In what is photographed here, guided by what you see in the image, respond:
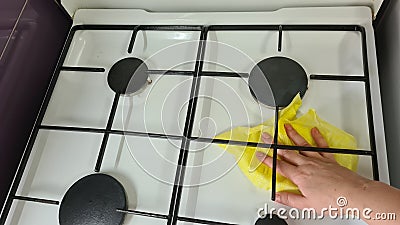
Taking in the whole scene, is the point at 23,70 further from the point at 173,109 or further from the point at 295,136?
the point at 295,136

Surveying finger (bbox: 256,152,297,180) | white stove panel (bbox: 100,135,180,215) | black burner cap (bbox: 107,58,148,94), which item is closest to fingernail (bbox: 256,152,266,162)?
Answer: finger (bbox: 256,152,297,180)

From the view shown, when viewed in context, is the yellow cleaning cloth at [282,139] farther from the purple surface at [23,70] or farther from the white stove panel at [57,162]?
the purple surface at [23,70]

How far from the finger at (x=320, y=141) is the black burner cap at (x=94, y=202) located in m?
0.32

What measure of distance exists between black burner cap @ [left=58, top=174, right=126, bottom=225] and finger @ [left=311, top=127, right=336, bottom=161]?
32cm

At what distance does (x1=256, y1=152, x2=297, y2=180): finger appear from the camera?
0.64 metres

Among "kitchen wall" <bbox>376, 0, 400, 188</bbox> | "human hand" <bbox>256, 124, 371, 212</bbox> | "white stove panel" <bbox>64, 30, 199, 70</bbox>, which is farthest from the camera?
"white stove panel" <bbox>64, 30, 199, 70</bbox>

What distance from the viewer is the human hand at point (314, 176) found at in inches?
23.3

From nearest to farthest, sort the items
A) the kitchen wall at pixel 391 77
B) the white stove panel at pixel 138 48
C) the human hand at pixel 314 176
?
the human hand at pixel 314 176
the kitchen wall at pixel 391 77
the white stove panel at pixel 138 48

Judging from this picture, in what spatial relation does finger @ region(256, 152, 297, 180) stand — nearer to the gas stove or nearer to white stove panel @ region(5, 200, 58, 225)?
the gas stove

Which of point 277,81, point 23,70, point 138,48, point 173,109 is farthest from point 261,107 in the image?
point 23,70

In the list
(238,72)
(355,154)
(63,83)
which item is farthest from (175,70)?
(355,154)

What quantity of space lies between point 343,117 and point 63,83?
20.7 inches

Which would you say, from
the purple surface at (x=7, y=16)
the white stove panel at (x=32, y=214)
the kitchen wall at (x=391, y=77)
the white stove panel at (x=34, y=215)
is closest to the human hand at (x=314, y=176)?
the kitchen wall at (x=391, y=77)

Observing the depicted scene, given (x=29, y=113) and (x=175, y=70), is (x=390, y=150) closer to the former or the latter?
(x=175, y=70)
